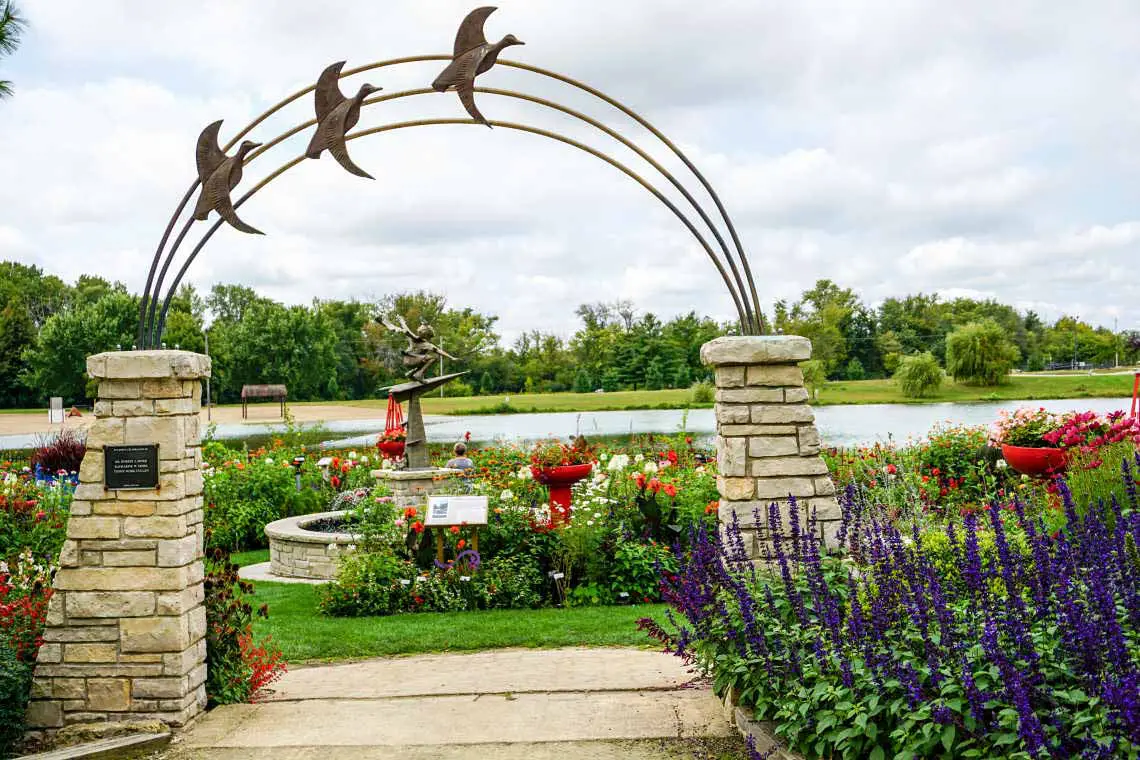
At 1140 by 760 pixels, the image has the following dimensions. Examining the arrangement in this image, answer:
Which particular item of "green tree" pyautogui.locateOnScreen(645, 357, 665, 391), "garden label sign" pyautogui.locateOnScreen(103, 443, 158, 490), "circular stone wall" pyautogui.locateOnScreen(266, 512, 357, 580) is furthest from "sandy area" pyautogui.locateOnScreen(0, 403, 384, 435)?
"garden label sign" pyautogui.locateOnScreen(103, 443, 158, 490)

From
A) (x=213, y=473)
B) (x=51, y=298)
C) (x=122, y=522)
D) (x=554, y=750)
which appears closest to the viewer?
(x=554, y=750)

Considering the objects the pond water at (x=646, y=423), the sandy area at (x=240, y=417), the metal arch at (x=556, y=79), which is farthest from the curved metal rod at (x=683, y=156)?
the sandy area at (x=240, y=417)

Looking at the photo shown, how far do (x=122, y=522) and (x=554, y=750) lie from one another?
8.14 feet

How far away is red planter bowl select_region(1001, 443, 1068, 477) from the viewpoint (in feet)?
29.4

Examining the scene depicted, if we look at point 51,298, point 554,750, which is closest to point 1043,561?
point 554,750

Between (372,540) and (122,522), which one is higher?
(122,522)

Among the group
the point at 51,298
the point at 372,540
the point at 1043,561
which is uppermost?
the point at 51,298

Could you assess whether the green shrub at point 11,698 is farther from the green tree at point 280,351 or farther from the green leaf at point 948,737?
the green tree at point 280,351

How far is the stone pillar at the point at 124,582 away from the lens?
14.7 ft

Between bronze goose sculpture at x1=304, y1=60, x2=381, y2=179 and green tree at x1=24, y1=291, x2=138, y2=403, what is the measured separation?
3554cm

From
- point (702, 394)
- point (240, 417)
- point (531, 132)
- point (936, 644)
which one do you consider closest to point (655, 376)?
point (702, 394)

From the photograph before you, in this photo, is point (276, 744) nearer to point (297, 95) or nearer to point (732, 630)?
point (732, 630)

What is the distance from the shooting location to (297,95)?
5.03 metres

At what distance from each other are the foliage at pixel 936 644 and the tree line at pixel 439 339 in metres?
34.9
